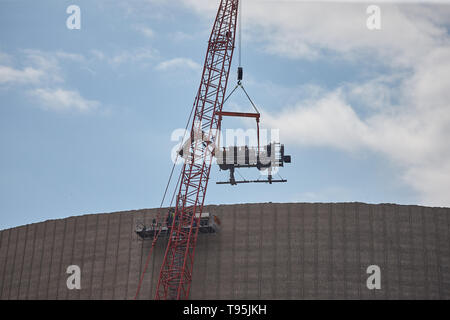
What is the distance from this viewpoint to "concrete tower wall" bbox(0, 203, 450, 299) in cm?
8388

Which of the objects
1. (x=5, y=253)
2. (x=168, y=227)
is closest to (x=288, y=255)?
(x=168, y=227)

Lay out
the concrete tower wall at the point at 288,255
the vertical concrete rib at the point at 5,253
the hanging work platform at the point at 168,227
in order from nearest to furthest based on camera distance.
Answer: the concrete tower wall at the point at 288,255
the hanging work platform at the point at 168,227
the vertical concrete rib at the point at 5,253

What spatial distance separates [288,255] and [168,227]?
12951mm

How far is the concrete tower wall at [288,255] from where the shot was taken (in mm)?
83875

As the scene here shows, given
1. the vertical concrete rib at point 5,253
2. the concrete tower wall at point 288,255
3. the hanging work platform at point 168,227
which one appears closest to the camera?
the concrete tower wall at point 288,255

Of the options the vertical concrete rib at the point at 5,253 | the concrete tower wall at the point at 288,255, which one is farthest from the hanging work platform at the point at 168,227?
the vertical concrete rib at the point at 5,253

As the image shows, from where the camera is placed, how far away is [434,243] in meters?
86.2

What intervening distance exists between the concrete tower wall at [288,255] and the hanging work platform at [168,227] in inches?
39.1

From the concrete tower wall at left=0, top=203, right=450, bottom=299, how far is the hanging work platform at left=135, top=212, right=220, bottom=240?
3.26ft

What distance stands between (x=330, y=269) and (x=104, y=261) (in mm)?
24301

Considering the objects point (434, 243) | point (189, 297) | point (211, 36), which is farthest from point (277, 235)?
point (211, 36)

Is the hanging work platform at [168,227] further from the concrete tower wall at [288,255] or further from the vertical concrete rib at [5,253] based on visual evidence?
the vertical concrete rib at [5,253]

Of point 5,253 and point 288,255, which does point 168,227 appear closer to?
point 288,255
